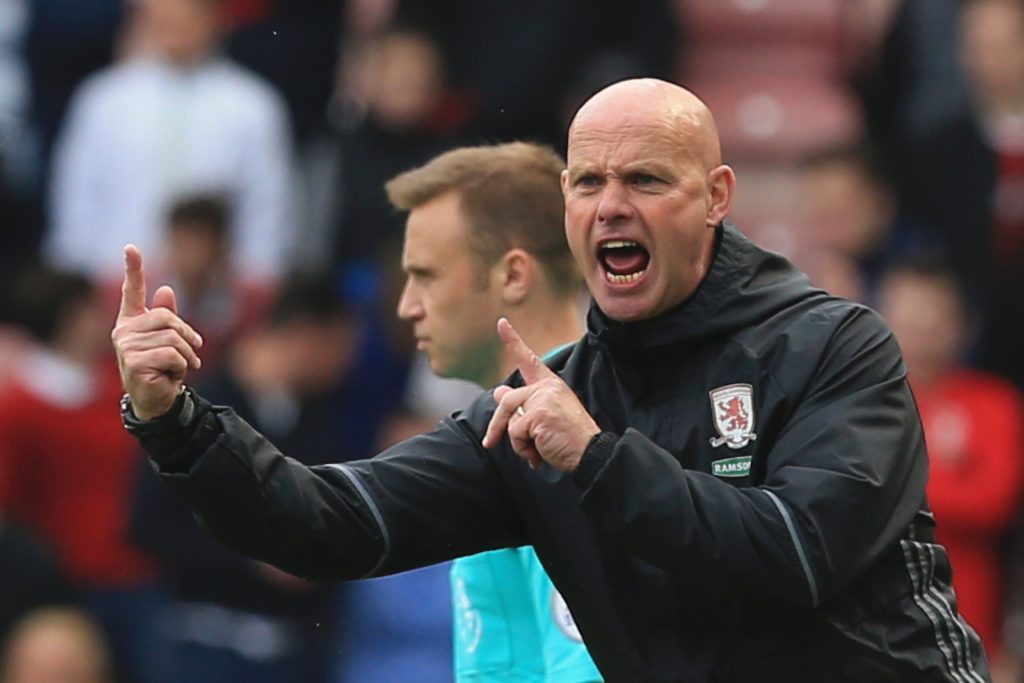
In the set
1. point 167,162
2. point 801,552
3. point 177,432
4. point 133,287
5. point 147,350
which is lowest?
point 801,552

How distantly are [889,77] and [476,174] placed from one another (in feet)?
17.0

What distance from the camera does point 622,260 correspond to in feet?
16.5

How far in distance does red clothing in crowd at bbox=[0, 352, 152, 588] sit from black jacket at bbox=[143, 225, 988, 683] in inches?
180

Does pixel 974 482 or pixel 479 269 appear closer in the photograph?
pixel 479 269

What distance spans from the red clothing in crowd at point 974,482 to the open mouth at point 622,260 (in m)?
4.11

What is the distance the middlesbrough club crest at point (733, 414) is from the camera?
4.86 meters

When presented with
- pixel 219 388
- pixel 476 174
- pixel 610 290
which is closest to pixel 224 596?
pixel 219 388

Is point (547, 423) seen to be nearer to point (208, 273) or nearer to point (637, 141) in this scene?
point (637, 141)

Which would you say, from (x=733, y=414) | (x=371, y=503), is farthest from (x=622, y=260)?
(x=371, y=503)

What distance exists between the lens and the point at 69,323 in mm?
9914

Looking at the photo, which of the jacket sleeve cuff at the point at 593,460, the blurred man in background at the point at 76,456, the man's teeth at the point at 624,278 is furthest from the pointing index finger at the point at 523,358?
the blurred man in background at the point at 76,456

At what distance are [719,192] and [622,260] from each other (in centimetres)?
26

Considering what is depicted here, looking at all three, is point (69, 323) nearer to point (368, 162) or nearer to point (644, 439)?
point (368, 162)

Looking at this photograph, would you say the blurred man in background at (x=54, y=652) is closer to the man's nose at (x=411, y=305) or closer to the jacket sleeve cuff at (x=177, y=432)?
the man's nose at (x=411, y=305)
